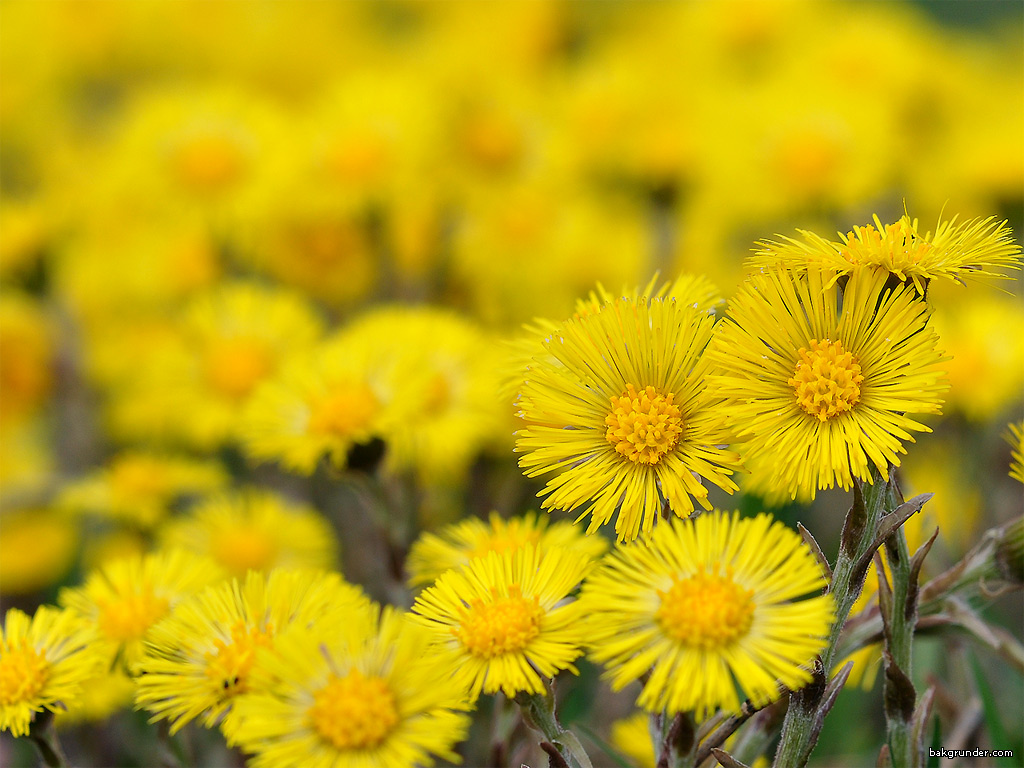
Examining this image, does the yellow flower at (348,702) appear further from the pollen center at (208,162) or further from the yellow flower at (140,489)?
the pollen center at (208,162)

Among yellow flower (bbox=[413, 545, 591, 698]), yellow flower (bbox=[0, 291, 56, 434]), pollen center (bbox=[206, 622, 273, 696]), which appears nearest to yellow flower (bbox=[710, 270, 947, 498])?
yellow flower (bbox=[413, 545, 591, 698])

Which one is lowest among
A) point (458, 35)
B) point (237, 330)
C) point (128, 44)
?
point (237, 330)

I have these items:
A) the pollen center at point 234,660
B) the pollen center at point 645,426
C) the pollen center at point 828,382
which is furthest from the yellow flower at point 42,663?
the pollen center at point 828,382

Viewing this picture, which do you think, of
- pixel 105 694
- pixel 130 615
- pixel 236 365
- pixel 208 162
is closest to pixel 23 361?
pixel 208 162

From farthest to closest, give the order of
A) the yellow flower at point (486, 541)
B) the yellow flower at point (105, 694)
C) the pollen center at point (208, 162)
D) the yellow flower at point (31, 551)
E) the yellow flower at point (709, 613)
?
the pollen center at point (208, 162)
the yellow flower at point (31, 551)
the yellow flower at point (105, 694)
the yellow flower at point (486, 541)
the yellow flower at point (709, 613)

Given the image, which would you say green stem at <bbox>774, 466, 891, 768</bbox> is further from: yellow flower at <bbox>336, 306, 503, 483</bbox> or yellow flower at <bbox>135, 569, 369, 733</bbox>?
yellow flower at <bbox>336, 306, 503, 483</bbox>

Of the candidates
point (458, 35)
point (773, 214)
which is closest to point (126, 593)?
point (773, 214)

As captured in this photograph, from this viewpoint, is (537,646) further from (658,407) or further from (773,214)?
(773,214)

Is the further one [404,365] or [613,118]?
[613,118]
